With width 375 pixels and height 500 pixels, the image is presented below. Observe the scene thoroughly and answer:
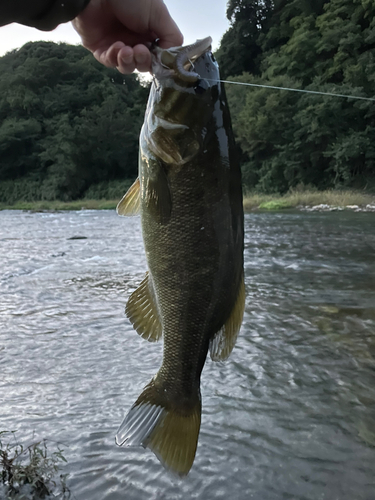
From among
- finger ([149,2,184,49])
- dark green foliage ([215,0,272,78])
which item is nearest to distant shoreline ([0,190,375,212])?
finger ([149,2,184,49])

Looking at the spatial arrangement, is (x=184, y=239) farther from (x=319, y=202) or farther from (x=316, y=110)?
(x=316, y=110)

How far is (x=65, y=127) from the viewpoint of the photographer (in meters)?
50.8

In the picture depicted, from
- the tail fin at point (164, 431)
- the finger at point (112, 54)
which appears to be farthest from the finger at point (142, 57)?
the tail fin at point (164, 431)

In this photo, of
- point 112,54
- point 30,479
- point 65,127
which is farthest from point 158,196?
point 65,127

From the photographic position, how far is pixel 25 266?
10.6 meters

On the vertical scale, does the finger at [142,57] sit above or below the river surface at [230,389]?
above

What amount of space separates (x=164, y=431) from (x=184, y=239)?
0.78m

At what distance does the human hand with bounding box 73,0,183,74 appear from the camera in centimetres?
181

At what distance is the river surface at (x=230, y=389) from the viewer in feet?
9.78

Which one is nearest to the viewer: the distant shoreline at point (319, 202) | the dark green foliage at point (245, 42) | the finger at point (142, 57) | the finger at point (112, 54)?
the finger at point (142, 57)

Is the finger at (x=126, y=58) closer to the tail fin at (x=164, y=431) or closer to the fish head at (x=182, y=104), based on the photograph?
the fish head at (x=182, y=104)

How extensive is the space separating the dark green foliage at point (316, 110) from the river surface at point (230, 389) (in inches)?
1254

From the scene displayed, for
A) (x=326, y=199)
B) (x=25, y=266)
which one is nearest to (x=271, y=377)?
(x=25, y=266)

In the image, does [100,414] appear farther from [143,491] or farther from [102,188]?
[102,188]
